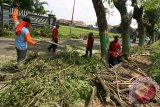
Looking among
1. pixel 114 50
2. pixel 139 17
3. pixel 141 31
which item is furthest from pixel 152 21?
pixel 114 50

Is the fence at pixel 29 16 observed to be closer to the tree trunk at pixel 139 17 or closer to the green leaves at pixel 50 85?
the tree trunk at pixel 139 17

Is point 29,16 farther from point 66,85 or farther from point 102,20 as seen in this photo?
point 66,85

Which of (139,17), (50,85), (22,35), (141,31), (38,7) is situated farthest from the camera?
(38,7)

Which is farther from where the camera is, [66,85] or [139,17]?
[139,17]

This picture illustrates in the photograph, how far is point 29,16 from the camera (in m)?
36.7

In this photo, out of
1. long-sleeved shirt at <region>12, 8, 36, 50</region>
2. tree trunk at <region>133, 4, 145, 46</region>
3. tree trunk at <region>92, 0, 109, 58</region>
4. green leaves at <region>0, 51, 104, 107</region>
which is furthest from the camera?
tree trunk at <region>133, 4, 145, 46</region>

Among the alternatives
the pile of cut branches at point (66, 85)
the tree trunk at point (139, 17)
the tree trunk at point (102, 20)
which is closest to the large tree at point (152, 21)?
the tree trunk at point (139, 17)

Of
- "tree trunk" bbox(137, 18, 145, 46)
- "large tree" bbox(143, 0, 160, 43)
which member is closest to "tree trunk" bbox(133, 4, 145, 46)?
"tree trunk" bbox(137, 18, 145, 46)

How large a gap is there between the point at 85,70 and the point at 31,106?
3414 millimetres

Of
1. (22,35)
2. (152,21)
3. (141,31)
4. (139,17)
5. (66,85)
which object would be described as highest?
(139,17)

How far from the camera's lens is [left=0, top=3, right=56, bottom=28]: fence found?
3140cm

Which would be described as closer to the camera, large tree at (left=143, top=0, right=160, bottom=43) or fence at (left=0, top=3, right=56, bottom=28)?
fence at (left=0, top=3, right=56, bottom=28)

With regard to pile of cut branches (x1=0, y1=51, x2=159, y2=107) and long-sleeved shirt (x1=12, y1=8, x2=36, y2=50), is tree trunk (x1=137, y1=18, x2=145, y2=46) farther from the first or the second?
long-sleeved shirt (x1=12, y1=8, x2=36, y2=50)

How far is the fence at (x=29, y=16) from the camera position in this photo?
103 feet
